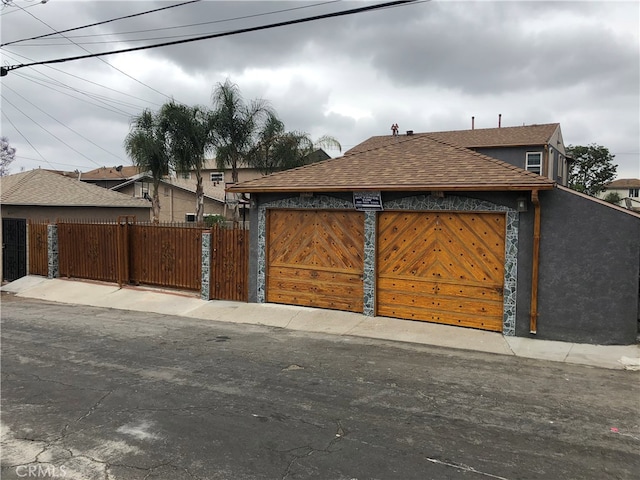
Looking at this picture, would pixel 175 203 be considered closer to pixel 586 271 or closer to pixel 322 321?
pixel 322 321

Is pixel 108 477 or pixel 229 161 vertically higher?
pixel 229 161

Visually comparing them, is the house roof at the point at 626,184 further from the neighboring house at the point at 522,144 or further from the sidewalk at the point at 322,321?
the sidewalk at the point at 322,321

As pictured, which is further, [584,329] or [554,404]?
[584,329]

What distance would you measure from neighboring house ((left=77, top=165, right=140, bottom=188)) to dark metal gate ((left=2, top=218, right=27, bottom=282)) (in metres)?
30.2

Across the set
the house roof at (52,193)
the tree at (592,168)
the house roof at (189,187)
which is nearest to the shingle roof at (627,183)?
the tree at (592,168)

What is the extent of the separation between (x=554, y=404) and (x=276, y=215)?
25.2ft

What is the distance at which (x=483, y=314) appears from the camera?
31.0 feet

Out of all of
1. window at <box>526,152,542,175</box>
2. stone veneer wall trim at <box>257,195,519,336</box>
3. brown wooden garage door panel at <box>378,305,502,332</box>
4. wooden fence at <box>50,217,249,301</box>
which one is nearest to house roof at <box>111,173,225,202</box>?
wooden fence at <box>50,217,249,301</box>

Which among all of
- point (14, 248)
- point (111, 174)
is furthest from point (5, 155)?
point (14, 248)

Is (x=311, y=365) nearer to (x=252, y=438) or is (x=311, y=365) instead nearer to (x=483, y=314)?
(x=252, y=438)

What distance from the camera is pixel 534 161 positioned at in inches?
1098

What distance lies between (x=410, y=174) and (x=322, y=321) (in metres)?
3.75

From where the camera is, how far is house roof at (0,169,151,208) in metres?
20.5

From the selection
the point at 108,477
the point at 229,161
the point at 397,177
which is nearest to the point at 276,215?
the point at 397,177
